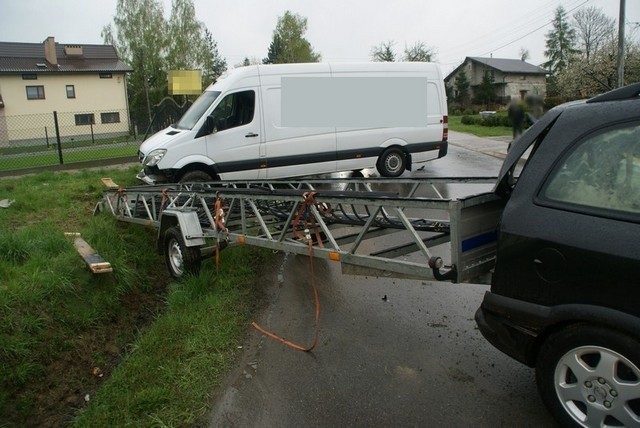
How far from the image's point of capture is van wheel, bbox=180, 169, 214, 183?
348 inches

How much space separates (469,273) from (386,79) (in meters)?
8.46

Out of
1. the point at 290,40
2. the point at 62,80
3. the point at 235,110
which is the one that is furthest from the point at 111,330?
the point at 290,40

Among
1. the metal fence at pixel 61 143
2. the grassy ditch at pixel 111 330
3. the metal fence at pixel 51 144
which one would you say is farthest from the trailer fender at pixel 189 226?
the metal fence at pixel 51 144

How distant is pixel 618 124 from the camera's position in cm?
241

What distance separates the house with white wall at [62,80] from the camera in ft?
123

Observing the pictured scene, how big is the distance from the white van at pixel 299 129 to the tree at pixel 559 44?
167 ft

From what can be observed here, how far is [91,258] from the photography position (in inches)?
221

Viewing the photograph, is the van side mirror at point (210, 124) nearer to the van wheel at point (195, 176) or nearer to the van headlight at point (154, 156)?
the van wheel at point (195, 176)

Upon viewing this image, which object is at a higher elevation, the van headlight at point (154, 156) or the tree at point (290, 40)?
the tree at point (290, 40)

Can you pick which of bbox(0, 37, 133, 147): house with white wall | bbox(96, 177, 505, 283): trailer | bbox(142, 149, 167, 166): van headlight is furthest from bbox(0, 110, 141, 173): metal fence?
bbox(0, 37, 133, 147): house with white wall

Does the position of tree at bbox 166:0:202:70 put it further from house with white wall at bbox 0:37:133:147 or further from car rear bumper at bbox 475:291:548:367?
car rear bumper at bbox 475:291:548:367

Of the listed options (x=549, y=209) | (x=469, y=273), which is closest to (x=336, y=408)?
(x=469, y=273)

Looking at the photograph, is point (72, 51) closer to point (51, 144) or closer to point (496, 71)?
point (51, 144)

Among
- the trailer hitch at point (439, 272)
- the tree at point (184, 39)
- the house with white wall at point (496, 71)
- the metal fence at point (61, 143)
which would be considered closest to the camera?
the trailer hitch at point (439, 272)
